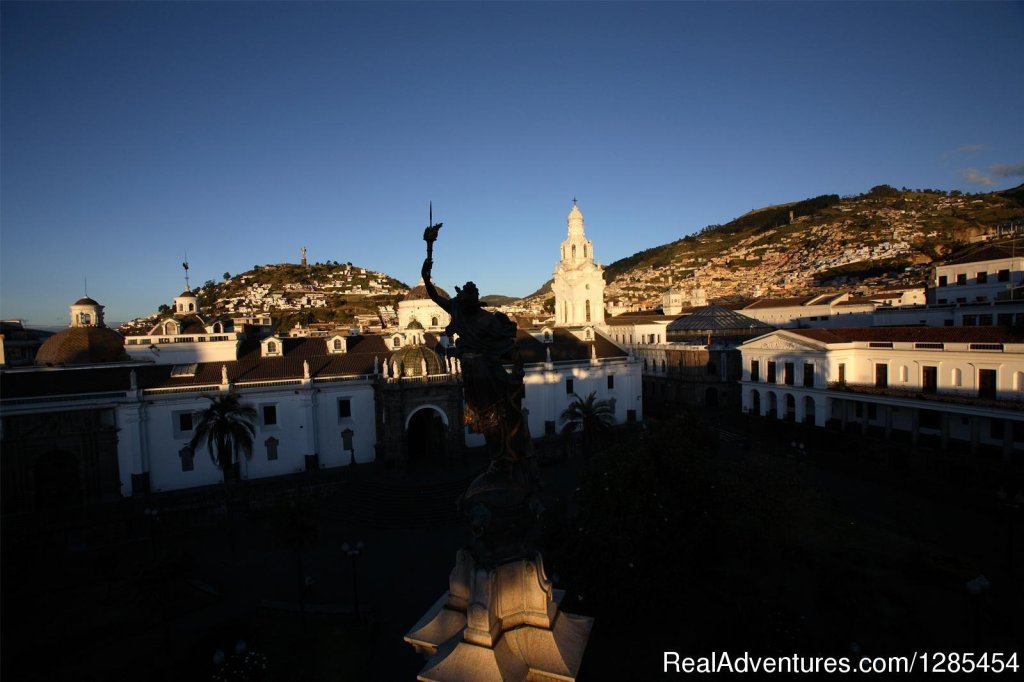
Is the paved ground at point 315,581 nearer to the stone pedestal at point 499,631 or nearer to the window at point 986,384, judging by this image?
the window at point 986,384

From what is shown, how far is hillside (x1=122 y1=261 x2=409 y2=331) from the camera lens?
409ft

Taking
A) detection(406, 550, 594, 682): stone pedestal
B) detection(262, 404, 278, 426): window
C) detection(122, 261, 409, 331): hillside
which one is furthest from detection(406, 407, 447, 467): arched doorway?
detection(122, 261, 409, 331): hillside

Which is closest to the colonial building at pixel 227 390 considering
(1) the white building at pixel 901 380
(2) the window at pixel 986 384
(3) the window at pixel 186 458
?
(3) the window at pixel 186 458

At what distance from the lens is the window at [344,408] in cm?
3443

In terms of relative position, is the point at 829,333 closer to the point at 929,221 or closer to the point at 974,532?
the point at 974,532

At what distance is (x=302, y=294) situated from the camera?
153 metres

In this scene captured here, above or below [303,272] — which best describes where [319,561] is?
below

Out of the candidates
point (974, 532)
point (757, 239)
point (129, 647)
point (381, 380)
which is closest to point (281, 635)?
point (129, 647)

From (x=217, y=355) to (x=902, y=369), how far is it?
4768 cm

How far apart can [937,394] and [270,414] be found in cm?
4152

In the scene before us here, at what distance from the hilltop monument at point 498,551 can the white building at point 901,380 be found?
105 ft

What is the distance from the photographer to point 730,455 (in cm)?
3534

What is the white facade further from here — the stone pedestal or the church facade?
the stone pedestal

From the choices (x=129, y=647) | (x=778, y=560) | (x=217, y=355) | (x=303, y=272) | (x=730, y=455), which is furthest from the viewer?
(x=303, y=272)
